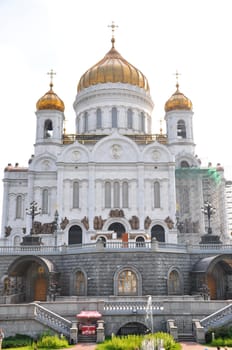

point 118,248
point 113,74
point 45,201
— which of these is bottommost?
point 118,248

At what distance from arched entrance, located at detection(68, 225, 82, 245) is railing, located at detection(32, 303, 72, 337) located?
1822 centimetres

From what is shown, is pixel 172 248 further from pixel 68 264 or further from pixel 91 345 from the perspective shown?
pixel 91 345

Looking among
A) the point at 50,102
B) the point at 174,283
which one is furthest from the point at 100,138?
the point at 174,283

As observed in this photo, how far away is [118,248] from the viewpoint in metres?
30.3

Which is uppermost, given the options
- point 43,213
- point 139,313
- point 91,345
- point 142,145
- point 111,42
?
point 111,42

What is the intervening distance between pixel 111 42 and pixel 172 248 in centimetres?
3522

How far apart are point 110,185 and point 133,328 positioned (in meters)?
21.1

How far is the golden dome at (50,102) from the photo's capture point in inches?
1911

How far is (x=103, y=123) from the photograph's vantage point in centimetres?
5106

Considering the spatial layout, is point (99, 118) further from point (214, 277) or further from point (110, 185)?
point (214, 277)

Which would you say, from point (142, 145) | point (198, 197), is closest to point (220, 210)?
point (198, 197)

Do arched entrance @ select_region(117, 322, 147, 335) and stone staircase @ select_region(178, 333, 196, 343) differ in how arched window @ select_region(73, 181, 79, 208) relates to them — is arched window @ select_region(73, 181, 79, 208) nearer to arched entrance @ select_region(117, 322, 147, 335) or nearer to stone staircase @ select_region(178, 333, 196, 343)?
arched entrance @ select_region(117, 322, 147, 335)

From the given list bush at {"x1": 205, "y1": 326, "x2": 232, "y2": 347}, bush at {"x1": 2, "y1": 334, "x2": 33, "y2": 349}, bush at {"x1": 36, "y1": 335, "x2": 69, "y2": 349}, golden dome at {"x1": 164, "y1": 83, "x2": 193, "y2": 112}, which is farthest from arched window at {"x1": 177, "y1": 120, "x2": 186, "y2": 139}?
bush at {"x1": 36, "y1": 335, "x2": 69, "y2": 349}

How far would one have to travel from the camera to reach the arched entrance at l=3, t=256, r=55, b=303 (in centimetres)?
2991
